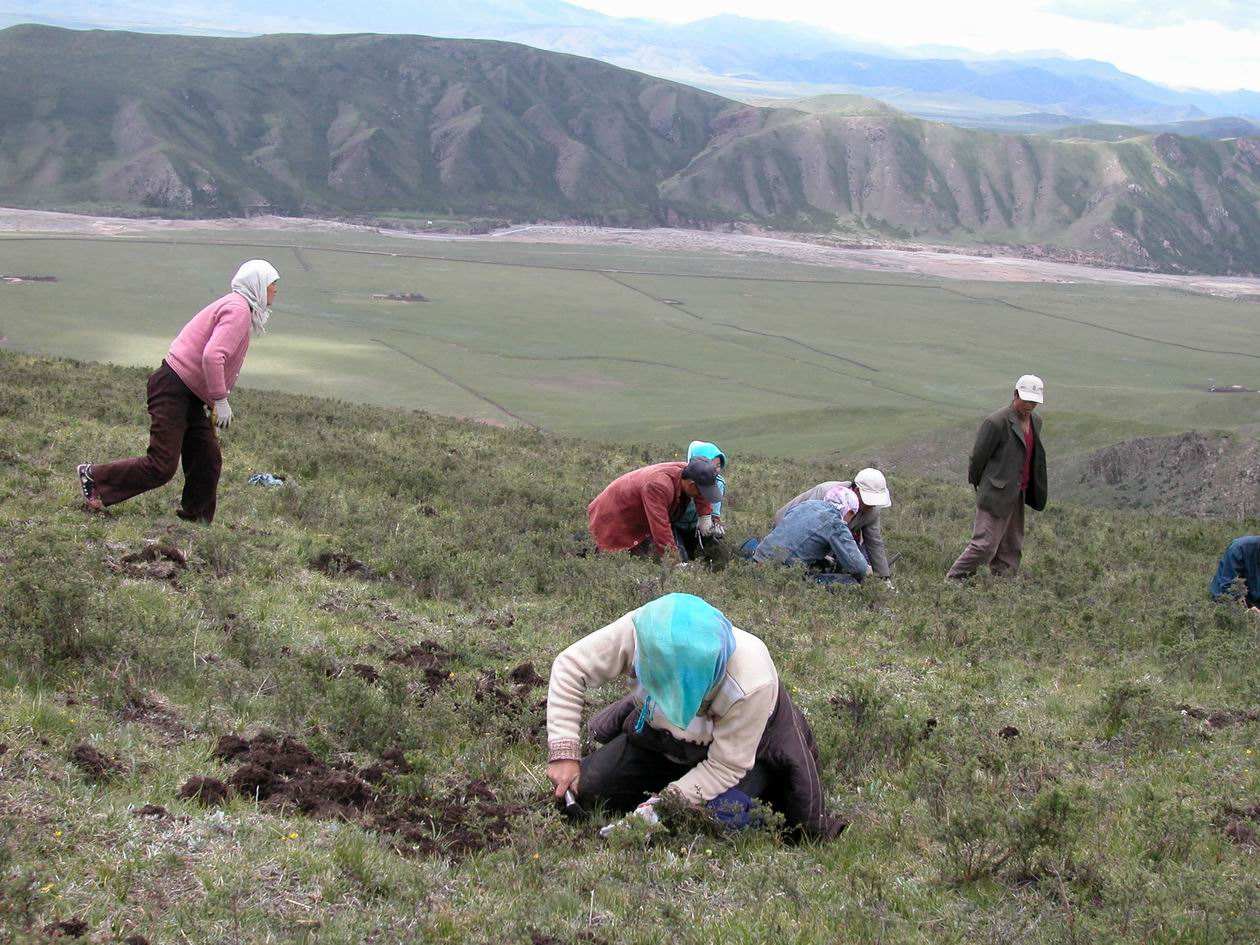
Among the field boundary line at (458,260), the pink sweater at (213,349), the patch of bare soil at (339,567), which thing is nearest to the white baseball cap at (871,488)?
the patch of bare soil at (339,567)

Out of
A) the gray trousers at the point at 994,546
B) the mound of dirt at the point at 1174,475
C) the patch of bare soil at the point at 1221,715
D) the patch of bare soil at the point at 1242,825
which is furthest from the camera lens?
the mound of dirt at the point at 1174,475

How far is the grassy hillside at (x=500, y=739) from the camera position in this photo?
14.6 ft

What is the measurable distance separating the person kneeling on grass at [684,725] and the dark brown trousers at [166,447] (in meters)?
4.87

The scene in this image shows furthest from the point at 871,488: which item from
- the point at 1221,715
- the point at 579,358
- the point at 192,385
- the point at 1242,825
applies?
the point at 579,358

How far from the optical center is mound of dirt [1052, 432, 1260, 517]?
A: 2364 cm

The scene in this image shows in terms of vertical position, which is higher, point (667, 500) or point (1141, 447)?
point (667, 500)

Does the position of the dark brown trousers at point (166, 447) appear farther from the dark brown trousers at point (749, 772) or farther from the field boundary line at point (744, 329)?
the field boundary line at point (744, 329)

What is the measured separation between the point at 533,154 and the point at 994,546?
135 meters

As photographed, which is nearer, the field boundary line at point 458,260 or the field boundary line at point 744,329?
the field boundary line at point 744,329

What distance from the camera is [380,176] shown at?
129875 mm

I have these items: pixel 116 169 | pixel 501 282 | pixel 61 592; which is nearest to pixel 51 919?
pixel 61 592

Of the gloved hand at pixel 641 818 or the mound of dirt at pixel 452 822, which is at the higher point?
the gloved hand at pixel 641 818

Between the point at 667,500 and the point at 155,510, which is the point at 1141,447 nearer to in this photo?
the point at 667,500

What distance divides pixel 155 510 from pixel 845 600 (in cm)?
568
